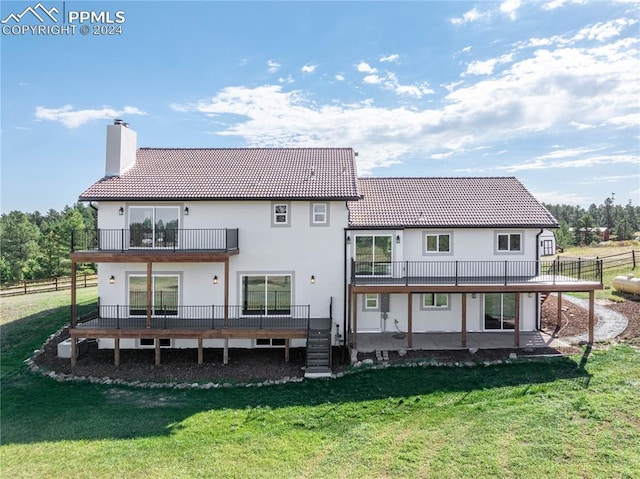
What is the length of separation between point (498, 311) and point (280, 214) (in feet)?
32.4

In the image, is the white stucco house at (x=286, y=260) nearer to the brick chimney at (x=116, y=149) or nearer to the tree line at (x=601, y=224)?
the brick chimney at (x=116, y=149)

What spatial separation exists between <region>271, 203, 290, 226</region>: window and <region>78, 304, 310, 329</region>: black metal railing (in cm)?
334

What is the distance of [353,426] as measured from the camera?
28.2ft

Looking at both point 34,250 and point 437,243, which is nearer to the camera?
point 437,243

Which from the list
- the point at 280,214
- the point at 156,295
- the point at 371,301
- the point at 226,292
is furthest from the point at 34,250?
the point at 371,301

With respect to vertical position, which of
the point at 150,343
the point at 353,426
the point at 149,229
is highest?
the point at 149,229

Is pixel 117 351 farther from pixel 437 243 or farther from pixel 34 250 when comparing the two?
pixel 34 250

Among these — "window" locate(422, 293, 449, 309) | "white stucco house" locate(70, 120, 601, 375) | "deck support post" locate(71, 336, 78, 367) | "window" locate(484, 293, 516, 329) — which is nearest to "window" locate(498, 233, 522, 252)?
"white stucco house" locate(70, 120, 601, 375)

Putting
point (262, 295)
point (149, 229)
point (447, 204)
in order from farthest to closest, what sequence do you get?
point (447, 204) < point (262, 295) < point (149, 229)

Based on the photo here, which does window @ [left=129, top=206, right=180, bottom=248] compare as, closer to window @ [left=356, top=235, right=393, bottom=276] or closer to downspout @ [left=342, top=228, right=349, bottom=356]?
downspout @ [left=342, top=228, right=349, bottom=356]

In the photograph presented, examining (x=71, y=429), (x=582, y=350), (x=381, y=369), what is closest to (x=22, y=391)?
(x=71, y=429)

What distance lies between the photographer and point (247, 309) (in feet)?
47.5

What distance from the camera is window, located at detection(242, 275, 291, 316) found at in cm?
1447

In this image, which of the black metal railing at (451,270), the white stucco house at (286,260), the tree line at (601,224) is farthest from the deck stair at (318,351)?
the tree line at (601,224)
